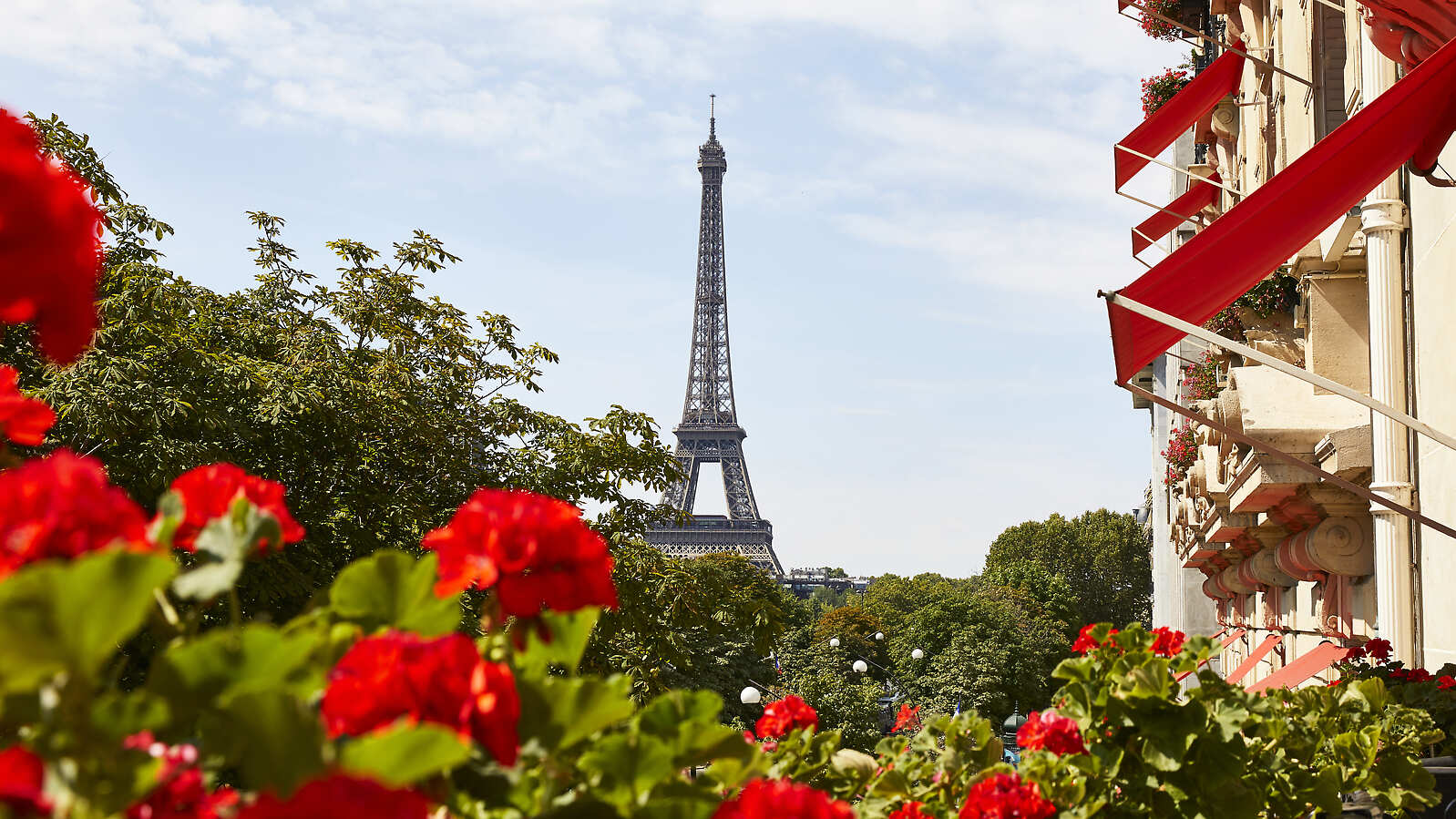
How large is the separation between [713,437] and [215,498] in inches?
3695

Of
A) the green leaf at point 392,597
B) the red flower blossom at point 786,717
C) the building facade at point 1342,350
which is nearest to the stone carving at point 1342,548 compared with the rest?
the building facade at point 1342,350

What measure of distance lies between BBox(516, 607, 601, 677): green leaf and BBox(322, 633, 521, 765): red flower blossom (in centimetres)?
29

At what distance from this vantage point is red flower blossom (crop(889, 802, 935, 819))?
3009 millimetres

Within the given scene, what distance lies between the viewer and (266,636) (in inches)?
44.4

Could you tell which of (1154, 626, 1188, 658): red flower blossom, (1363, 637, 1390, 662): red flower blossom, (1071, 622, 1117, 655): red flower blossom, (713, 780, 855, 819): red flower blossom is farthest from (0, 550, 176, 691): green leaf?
(1363, 637, 1390, 662): red flower blossom

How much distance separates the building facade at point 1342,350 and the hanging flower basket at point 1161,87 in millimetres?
2823

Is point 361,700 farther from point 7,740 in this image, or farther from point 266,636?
point 7,740

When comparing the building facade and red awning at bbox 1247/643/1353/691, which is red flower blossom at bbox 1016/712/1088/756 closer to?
the building facade

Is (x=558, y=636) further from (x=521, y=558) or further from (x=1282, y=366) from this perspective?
(x=1282, y=366)

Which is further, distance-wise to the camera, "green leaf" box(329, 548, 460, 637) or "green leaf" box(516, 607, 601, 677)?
"green leaf" box(516, 607, 601, 677)

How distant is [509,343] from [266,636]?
48.6ft

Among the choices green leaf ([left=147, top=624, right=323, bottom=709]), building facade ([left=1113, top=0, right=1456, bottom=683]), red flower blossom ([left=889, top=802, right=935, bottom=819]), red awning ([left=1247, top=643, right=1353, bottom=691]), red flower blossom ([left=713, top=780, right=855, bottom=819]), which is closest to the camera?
green leaf ([left=147, top=624, right=323, bottom=709])

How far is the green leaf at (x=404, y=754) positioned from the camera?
101 cm

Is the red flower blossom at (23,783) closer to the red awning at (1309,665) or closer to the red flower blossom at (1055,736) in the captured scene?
the red flower blossom at (1055,736)
